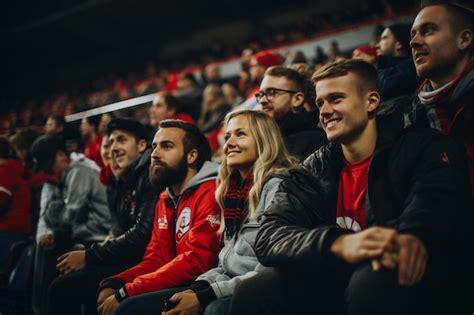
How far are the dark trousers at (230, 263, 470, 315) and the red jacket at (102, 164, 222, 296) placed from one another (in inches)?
31.6

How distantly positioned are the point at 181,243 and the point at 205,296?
1.78 feet

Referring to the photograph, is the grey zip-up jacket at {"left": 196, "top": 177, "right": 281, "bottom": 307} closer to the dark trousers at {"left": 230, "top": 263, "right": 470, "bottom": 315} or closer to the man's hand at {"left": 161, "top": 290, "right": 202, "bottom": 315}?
the man's hand at {"left": 161, "top": 290, "right": 202, "bottom": 315}

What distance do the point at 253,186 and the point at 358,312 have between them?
102cm

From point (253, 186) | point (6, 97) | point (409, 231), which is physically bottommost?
point (409, 231)

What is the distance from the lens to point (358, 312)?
128cm

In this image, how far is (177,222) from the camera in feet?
8.48

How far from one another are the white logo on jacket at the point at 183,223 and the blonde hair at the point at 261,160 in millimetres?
241

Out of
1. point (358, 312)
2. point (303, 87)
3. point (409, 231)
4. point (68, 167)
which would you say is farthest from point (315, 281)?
point (68, 167)

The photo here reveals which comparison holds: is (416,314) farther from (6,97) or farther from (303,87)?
(6,97)

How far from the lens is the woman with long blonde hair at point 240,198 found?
1.98 metres

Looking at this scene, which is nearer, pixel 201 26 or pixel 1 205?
pixel 1 205

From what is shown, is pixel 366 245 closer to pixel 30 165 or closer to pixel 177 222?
pixel 177 222

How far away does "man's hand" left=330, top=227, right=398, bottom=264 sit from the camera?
1291mm

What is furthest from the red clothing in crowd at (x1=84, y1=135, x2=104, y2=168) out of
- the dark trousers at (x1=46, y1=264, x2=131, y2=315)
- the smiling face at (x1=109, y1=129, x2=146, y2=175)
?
the dark trousers at (x1=46, y1=264, x2=131, y2=315)
